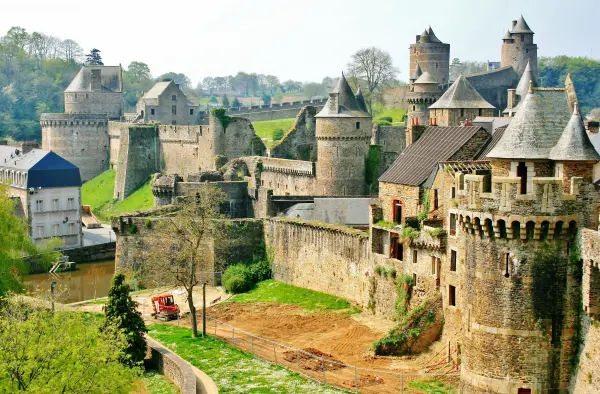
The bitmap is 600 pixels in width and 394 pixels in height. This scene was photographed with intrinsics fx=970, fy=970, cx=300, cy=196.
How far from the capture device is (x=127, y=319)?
3772 centimetres

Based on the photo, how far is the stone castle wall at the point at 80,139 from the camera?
9669cm

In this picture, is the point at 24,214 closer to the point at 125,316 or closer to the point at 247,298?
the point at 247,298

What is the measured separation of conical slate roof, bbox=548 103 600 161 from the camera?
2517cm

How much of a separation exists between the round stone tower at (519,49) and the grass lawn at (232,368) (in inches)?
2388

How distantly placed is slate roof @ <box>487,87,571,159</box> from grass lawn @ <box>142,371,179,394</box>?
1554cm

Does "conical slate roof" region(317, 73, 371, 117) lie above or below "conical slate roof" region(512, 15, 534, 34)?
below

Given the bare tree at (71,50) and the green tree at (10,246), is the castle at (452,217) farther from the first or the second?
the bare tree at (71,50)

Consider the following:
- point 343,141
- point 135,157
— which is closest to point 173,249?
point 343,141

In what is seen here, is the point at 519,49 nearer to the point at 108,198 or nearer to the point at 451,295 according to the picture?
the point at 108,198

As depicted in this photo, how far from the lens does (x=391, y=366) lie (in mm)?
34719

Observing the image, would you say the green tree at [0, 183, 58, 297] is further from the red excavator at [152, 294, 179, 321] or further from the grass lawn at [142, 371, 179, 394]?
the grass lawn at [142, 371, 179, 394]

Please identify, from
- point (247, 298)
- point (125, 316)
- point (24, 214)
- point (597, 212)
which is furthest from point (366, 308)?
point (24, 214)

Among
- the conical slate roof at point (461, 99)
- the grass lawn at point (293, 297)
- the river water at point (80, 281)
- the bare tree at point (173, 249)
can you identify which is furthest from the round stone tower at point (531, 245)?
the conical slate roof at point (461, 99)

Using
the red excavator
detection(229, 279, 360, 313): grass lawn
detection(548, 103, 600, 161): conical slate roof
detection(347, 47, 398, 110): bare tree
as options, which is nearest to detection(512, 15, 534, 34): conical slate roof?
detection(347, 47, 398, 110): bare tree
